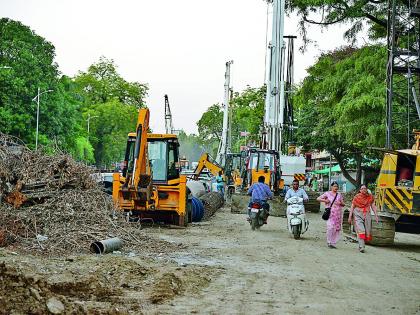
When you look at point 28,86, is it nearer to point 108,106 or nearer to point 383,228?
point 108,106

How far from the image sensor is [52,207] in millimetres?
14484

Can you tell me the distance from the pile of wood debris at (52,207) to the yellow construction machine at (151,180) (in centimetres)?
131

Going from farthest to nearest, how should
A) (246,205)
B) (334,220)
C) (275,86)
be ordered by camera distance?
(275,86) < (246,205) < (334,220)

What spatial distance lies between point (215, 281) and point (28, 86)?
45428 mm

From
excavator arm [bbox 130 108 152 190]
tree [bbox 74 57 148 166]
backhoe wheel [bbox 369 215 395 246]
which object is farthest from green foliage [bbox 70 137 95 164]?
backhoe wheel [bbox 369 215 395 246]

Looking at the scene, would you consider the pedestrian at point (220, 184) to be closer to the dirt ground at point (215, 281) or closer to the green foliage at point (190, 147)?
the dirt ground at point (215, 281)

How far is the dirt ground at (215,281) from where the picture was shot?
24.6ft

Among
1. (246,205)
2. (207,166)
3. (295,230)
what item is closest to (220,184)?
(207,166)

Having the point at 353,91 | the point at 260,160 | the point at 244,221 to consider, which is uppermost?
the point at 353,91

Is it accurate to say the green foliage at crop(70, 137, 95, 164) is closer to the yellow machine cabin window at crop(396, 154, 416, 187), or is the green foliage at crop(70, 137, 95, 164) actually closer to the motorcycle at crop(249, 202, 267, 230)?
the motorcycle at crop(249, 202, 267, 230)

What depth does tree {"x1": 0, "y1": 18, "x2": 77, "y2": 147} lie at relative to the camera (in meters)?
50.0

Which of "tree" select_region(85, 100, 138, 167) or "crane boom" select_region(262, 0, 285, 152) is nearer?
"crane boom" select_region(262, 0, 285, 152)

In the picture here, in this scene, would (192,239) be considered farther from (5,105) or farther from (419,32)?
(5,105)

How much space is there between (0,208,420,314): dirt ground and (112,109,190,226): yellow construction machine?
339 cm
